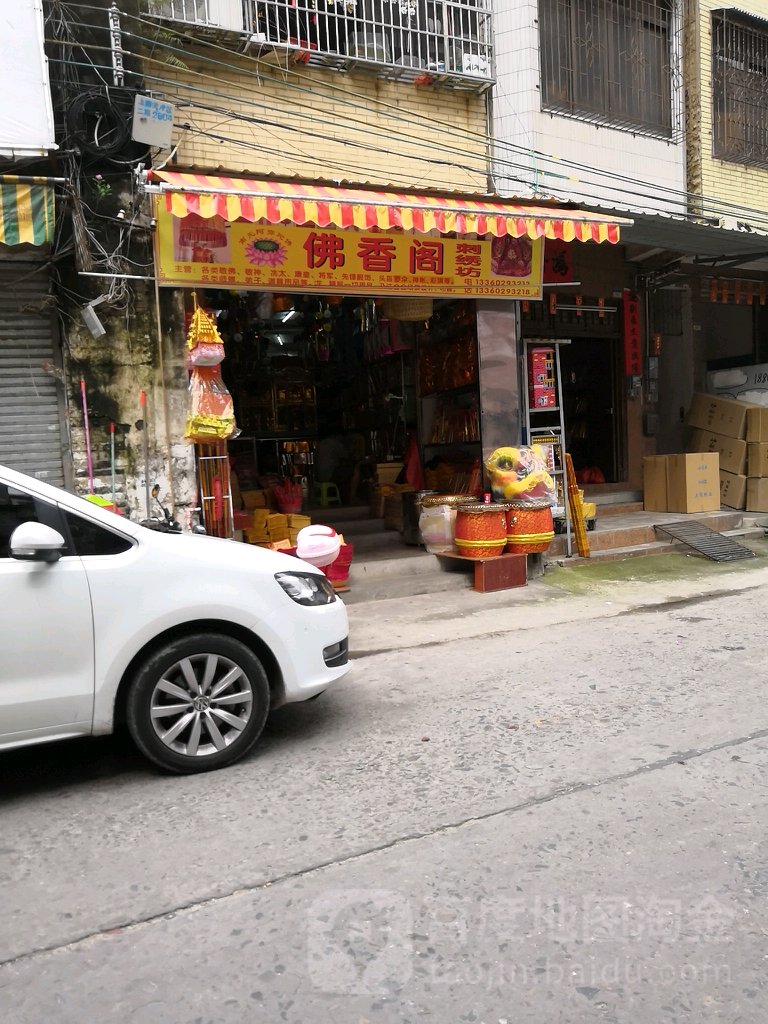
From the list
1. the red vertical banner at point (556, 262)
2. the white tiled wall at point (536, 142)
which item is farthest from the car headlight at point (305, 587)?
the red vertical banner at point (556, 262)

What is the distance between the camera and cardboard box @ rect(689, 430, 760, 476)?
1273 cm

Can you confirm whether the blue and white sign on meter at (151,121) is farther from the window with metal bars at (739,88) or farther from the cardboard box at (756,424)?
the cardboard box at (756,424)

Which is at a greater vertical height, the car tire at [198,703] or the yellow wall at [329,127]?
the yellow wall at [329,127]

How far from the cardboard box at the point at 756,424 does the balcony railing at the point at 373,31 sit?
6330 millimetres

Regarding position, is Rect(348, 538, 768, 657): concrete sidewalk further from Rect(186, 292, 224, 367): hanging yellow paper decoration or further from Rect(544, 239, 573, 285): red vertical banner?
Rect(544, 239, 573, 285): red vertical banner

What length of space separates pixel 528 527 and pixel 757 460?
5545mm

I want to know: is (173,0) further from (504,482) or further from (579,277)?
(579,277)

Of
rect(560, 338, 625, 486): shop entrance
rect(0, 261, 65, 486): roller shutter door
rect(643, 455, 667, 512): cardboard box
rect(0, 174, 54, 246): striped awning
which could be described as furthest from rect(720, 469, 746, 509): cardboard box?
rect(0, 174, 54, 246): striped awning

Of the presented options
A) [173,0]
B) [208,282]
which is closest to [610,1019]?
[208,282]

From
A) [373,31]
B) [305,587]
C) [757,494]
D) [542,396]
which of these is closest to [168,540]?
[305,587]

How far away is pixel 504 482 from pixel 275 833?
6.30 meters

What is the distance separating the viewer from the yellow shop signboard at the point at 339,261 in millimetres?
7848

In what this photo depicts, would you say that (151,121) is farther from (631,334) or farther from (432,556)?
(631,334)

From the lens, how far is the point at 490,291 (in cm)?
952
